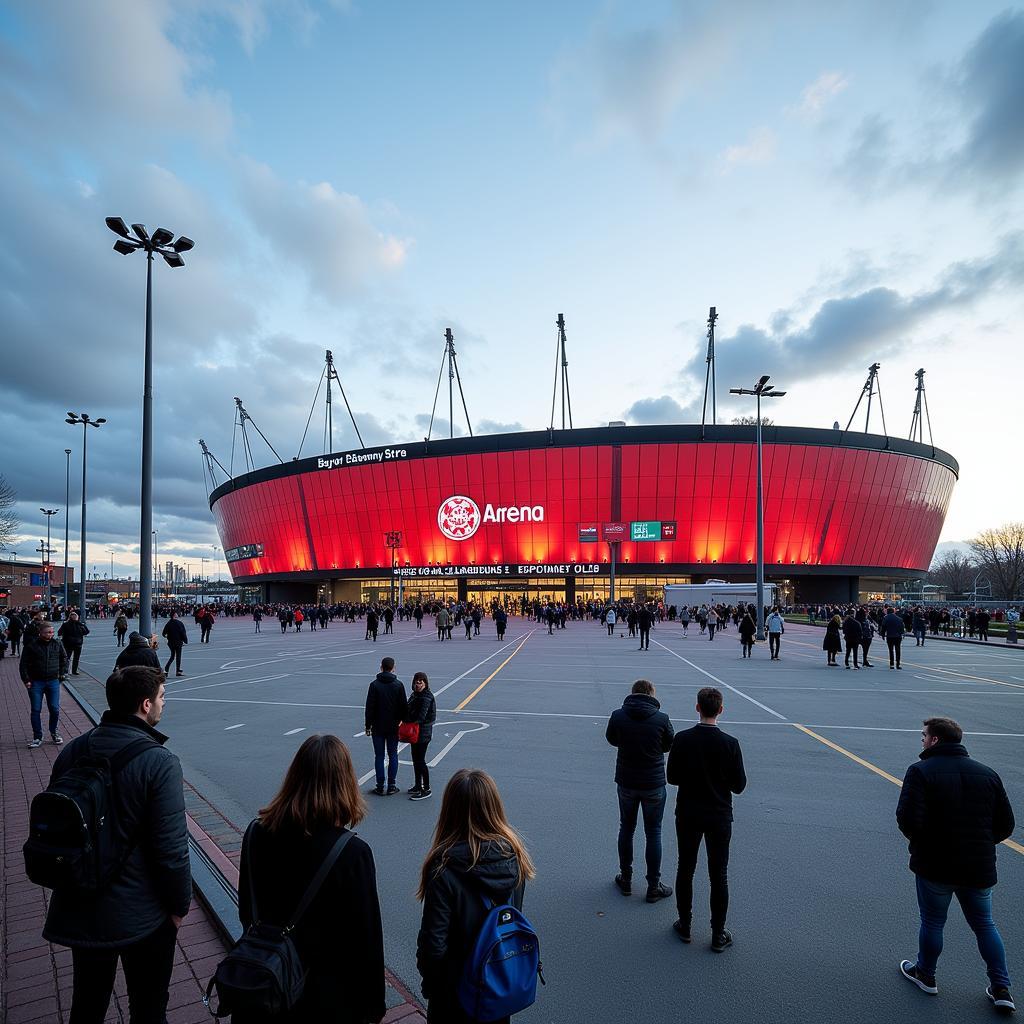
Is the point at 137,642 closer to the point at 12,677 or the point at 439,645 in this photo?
the point at 12,677

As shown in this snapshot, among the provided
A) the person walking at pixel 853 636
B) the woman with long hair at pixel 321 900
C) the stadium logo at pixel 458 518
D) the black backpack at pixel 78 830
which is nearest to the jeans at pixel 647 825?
the woman with long hair at pixel 321 900

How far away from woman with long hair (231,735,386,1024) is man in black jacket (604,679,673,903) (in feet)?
9.80

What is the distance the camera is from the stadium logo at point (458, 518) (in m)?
67.1

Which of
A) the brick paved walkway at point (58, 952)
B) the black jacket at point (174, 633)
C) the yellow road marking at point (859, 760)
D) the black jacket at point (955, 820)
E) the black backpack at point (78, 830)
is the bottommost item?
the yellow road marking at point (859, 760)

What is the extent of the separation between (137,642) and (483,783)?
9.02 metres

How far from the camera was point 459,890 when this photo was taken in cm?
254

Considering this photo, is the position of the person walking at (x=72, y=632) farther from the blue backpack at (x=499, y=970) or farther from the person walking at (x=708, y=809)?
the blue backpack at (x=499, y=970)

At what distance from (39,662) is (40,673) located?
0.59 feet

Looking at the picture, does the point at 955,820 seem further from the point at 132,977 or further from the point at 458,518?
the point at 458,518

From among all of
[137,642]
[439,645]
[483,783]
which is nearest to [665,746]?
[483,783]

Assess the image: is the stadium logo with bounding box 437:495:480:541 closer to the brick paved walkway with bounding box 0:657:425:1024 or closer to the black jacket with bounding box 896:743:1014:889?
the brick paved walkway with bounding box 0:657:425:1024

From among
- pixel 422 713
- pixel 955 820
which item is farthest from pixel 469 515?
pixel 955 820

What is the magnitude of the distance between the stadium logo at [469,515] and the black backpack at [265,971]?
62.9 metres

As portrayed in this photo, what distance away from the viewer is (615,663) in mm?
20906
